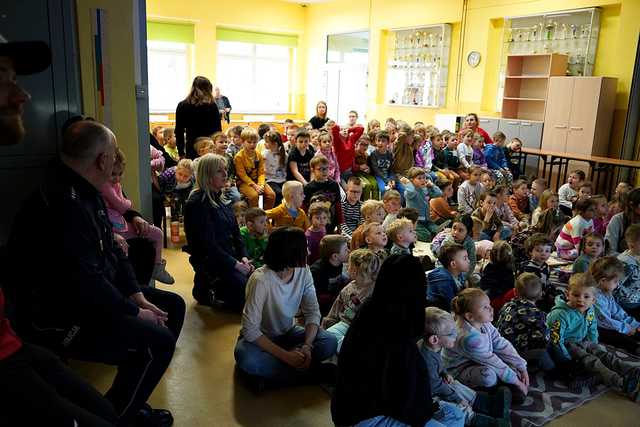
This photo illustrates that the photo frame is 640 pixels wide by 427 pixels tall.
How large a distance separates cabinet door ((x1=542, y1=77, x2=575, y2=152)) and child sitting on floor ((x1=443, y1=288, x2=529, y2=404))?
6691 millimetres

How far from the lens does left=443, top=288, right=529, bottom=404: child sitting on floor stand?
8.00 feet

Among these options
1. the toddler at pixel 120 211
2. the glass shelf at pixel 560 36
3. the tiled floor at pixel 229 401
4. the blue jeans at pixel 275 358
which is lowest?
the tiled floor at pixel 229 401

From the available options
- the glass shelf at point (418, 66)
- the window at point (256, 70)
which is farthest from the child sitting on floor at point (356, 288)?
the window at point (256, 70)

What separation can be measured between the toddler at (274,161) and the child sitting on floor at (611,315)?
3246mm

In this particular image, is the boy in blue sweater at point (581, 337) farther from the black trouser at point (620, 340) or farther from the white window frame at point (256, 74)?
the white window frame at point (256, 74)

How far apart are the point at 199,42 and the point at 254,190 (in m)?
7.74

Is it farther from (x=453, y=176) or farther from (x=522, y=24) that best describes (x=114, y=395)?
(x=522, y=24)

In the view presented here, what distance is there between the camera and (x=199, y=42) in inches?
460

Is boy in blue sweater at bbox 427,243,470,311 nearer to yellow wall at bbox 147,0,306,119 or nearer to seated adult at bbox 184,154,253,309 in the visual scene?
seated adult at bbox 184,154,253,309

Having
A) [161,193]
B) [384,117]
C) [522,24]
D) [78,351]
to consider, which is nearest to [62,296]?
[78,351]

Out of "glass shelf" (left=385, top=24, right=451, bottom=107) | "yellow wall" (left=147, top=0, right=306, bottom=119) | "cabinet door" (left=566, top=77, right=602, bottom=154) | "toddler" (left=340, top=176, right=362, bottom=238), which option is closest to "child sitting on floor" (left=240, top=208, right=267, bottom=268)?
"toddler" (left=340, top=176, right=362, bottom=238)

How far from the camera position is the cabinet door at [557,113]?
8.08 metres

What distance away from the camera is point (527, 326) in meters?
2.77

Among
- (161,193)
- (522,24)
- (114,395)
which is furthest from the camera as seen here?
(522,24)
